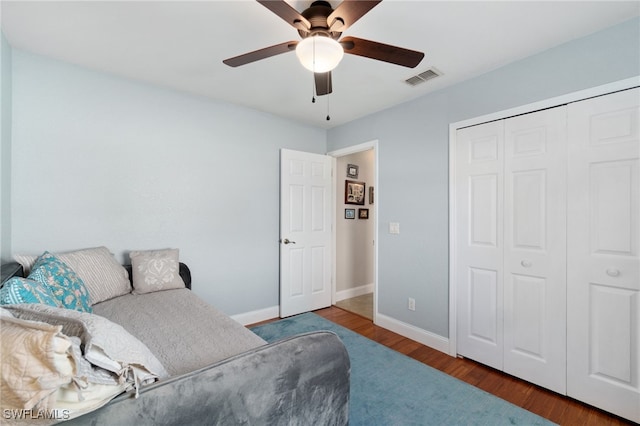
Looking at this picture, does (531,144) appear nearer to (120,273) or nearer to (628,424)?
(628,424)

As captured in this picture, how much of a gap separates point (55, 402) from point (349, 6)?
1.73m

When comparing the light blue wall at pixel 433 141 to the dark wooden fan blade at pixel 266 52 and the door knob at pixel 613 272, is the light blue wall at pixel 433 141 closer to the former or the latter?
the door knob at pixel 613 272

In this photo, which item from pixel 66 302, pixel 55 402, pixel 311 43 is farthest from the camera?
pixel 66 302

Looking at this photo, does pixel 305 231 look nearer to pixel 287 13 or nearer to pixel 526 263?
pixel 526 263

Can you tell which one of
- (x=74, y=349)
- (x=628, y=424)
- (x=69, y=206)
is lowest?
(x=628, y=424)

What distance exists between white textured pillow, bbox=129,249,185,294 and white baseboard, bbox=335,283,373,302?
7.64 feet

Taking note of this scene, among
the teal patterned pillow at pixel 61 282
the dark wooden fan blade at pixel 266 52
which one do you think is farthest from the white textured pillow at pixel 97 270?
the dark wooden fan blade at pixel 266 52

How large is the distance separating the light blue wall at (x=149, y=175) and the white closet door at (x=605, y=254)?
9.10ft

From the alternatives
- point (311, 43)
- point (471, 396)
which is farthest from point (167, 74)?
point (471, 396)

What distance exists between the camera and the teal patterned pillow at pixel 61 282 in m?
1.56

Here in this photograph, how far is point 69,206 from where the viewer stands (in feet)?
7.43

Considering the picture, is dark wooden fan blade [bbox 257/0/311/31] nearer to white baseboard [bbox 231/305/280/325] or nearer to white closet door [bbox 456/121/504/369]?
white closet door [bbox 456/121/504/369]

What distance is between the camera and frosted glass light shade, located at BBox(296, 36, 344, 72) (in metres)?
1.40

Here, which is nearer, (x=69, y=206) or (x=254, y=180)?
(x=69, y=206)
